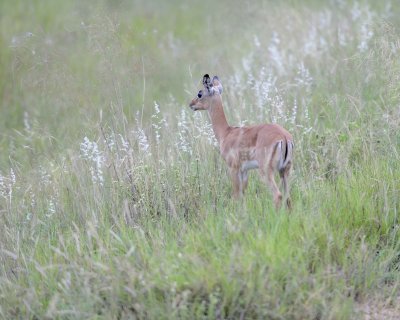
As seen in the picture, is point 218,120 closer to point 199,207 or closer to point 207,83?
point 207,83

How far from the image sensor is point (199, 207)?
20.2 ft

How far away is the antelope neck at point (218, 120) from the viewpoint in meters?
7.21

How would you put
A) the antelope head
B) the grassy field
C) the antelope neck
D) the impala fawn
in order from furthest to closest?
1. the antelope head
2. the antelope neck
3. the impala fawn
4. the grassy field

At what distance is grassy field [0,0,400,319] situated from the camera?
4.87 metres

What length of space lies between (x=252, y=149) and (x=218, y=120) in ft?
3.23

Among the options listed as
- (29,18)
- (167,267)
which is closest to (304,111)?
(167,267)

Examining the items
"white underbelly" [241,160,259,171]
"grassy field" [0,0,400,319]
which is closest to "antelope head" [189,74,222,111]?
"grassy field" [0,0,400,319]

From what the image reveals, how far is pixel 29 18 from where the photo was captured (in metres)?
14.0

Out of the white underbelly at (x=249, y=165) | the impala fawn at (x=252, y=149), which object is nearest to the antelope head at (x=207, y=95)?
the impala fawn at (x=252, y=149)

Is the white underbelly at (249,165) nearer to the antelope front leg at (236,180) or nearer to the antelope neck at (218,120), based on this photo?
the antelope front leg at (236,180)

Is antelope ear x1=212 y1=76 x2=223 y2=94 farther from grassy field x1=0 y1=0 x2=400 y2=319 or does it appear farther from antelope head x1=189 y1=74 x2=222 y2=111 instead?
grassy field x1=0 y1=0 x2=400 y2=319

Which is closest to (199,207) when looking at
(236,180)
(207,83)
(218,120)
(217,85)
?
(236,180)

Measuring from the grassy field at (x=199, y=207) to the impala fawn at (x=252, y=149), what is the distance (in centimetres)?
13

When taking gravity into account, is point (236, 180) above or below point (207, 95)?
below
